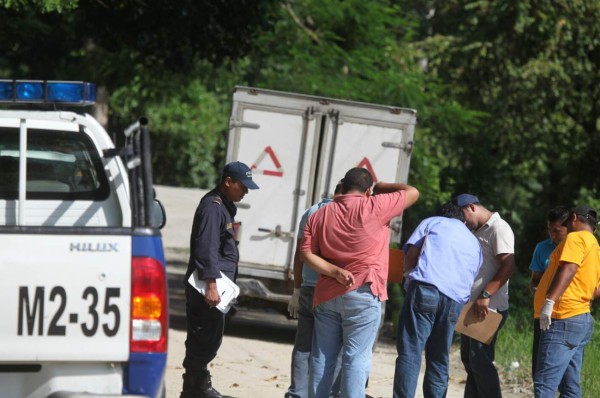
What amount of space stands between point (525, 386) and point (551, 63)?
30.0 ft

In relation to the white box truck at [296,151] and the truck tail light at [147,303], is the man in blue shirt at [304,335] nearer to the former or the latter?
the truck tail light at [147,303]

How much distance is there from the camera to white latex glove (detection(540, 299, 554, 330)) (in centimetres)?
671

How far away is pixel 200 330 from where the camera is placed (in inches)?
291

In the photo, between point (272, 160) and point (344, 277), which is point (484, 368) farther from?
point (272, 160)

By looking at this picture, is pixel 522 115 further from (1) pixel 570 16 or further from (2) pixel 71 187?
(2) pixel 71 187

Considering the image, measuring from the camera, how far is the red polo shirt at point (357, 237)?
6.37m

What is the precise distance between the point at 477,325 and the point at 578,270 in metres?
0.86

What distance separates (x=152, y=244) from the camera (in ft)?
15.0

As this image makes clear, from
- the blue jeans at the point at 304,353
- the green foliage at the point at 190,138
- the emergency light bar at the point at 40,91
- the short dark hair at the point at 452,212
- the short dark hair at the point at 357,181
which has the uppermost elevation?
the emergency light bar at the point at 40,91

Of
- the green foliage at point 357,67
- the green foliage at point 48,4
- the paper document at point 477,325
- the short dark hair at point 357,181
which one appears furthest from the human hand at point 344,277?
the green foliage at point 357,67

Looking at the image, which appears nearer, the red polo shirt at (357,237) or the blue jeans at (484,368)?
the red polo shirt at (357,237)

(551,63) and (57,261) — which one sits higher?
(551,63)

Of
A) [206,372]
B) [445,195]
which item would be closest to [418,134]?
[445,195]

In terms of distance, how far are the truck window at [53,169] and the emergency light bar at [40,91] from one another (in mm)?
416
